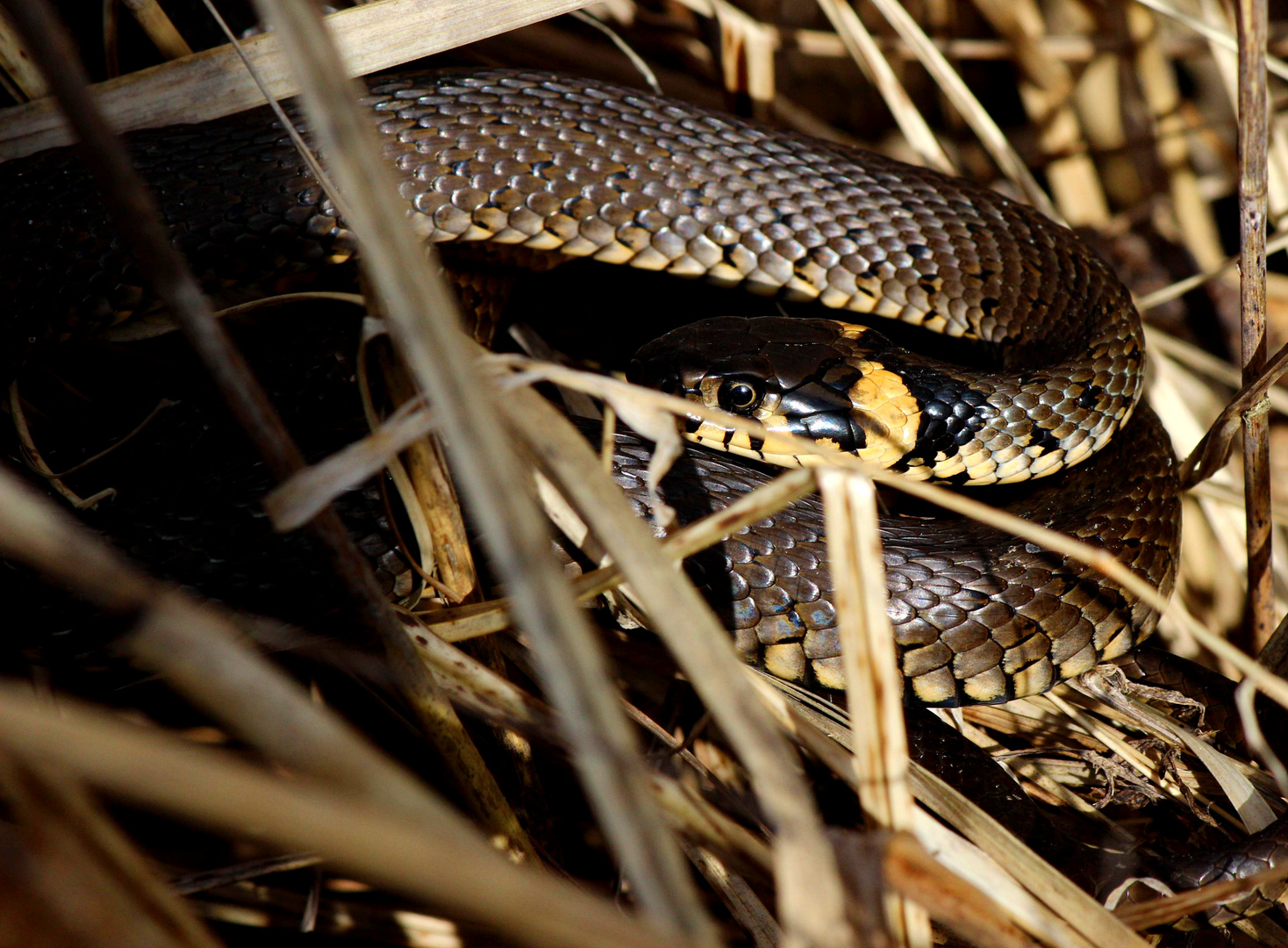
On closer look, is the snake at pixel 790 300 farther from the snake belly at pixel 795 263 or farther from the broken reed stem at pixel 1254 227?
the broken reed stem at pixel 1254 227

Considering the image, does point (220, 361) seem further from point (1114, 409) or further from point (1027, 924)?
point (1114, 409)

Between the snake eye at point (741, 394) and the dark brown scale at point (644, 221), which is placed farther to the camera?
the snake eye at point (741, 394)

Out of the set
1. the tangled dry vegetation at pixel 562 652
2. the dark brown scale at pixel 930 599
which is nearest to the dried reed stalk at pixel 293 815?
the tangled dry vegetation at pixel 562 652

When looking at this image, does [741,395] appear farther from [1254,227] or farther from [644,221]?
[1254,227]

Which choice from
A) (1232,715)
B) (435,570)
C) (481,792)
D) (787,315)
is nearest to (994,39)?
(787,315)

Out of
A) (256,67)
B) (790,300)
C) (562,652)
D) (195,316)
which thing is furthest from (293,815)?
(790,300)

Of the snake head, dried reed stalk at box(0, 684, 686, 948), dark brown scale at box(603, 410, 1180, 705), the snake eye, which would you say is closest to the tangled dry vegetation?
dried reed stalk at box(0, 684, 686, 948)
